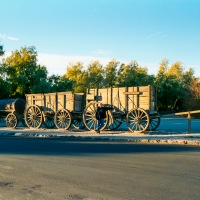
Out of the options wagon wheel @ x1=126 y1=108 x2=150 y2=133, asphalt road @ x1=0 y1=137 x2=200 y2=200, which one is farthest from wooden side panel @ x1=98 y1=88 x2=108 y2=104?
asphalt road @ x1=0 y1=137 x2=200 y2=200

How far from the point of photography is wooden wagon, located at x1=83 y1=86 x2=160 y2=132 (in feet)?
61.4

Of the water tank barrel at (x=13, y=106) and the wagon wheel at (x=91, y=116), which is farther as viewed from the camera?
the water tank barrel at (x=13, y=106)

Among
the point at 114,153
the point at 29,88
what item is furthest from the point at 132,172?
the point at 29,88

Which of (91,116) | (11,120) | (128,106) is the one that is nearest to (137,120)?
(128,106)

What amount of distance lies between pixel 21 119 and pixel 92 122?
7.19 m

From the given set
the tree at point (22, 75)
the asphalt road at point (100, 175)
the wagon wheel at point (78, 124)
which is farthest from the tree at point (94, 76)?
the asphalt road at point (100, 175)

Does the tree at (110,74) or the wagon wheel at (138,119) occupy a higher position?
the tree at (110,74)

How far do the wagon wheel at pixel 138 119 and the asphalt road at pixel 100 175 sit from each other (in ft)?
25.6

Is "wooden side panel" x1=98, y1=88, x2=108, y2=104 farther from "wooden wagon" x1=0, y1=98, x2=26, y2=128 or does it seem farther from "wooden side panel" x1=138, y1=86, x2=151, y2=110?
"wooden wagon" x1=0, y1=98, x2=26, y2=128

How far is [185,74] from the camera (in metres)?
75.4

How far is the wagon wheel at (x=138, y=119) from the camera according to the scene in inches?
731

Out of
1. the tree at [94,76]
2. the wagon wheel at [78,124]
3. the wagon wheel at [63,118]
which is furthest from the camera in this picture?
the tree at [94,76]

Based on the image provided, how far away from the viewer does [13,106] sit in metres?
25.5

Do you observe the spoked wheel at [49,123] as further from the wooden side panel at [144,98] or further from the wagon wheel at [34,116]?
→ the wooden side panel at [144,98]
